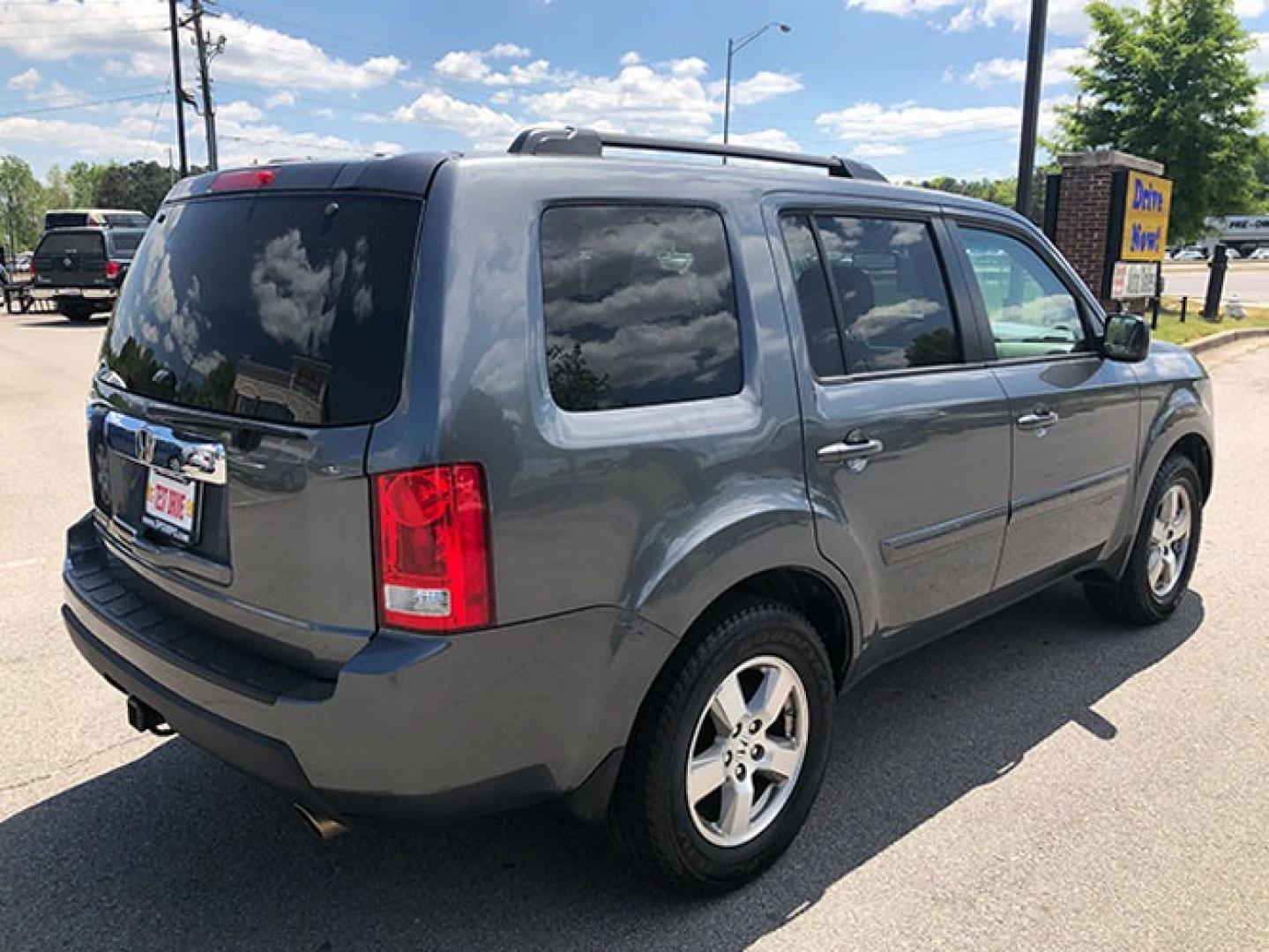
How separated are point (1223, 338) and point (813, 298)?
1721 centimetres

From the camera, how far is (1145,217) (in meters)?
16.3

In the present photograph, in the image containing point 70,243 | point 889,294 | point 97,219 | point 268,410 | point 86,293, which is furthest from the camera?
point 97,219

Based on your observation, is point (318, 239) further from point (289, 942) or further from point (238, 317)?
point (289, 942)

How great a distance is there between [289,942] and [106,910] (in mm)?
517

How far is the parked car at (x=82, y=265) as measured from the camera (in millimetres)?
21500

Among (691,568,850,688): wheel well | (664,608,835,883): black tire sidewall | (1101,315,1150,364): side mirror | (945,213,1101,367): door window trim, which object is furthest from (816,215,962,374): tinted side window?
(1101,315,1150,364): side mirror

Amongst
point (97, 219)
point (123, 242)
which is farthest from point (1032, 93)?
point (97, 219)

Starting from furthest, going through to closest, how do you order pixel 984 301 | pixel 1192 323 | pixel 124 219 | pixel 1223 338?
pixel 124 219 < pixel 1192 323 < pixel 1223 338 < pixel 984 301

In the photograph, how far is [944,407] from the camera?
3209mm

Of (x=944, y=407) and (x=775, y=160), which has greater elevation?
(x=775, y=160)

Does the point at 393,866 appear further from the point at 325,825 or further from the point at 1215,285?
the point at 1215,285

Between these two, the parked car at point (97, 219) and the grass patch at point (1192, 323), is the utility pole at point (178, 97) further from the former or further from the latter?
the grass patch at point (1192, 323)

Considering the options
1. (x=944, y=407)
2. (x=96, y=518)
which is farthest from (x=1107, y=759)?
(x=96, y=518)

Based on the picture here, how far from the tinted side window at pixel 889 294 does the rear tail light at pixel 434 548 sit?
4.43 ft
